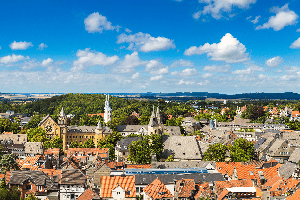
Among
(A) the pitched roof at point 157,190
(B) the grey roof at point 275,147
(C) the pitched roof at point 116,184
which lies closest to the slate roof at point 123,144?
(C) the pitched roof at point 116,184

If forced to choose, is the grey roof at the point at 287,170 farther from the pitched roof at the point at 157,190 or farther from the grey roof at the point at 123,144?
the grey roof at the point at 123,144

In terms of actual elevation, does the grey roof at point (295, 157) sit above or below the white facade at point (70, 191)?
above

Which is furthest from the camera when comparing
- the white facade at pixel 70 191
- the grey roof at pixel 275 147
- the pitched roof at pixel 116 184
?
the grey roof at pixel 275 147

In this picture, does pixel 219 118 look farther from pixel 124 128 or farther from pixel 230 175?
pixel 230 175

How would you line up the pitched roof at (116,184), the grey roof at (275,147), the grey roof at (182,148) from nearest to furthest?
the pitched roof at (116,184) < the grey roof at (182,148) < the grey roof at (275,147)

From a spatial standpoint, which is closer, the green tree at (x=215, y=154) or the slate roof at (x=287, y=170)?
the slate roof at (x=287, y=170)

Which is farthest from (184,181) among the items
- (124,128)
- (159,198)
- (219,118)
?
(219,118)

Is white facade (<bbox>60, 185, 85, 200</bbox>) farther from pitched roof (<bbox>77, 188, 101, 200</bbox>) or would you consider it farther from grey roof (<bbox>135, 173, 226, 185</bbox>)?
grey roof (<bbox>135, 173, 226, 185</bbox>)

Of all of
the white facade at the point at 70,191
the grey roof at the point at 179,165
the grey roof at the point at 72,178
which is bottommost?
the white facade at the point at 70,191
